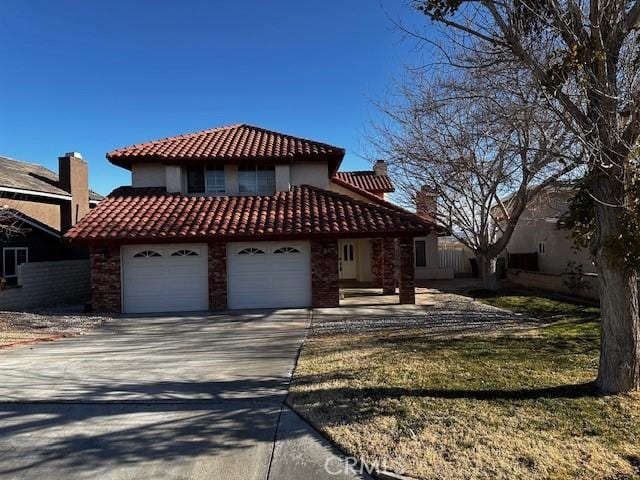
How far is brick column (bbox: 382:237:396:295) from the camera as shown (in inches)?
691

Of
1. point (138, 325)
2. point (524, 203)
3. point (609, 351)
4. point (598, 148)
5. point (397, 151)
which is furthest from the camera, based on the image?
point (397, 151)

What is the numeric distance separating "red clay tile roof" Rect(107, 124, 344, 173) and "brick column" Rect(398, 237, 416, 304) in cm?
418

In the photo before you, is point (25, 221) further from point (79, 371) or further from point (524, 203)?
point (524, 203)

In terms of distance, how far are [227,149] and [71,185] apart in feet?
33.3

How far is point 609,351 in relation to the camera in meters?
5.73

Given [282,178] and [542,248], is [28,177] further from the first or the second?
[542,248]

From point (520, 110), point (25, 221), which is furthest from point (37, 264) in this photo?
point (520, 110)

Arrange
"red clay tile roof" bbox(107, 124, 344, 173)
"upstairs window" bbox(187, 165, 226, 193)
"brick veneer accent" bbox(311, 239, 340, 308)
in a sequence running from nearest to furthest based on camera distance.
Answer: "brick veneer accent" bbox(311, 239, 340, 308), "red clay tile roof" bbox(107, 124, 344, 173), "upstairs window" bbox(187, 165, 226, 193)

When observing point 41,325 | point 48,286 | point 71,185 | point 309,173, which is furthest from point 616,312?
point 71,185

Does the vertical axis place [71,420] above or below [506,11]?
below

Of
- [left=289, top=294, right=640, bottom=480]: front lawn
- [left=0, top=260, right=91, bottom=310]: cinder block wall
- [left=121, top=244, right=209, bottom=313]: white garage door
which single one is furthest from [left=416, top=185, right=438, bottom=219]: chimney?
[left=0, top=260, right=91, bottom=310]: cinder block wall

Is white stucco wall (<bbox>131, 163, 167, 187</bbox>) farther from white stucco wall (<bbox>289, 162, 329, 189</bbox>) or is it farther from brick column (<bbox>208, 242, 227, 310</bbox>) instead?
white stucco wall (<bbox>289, 162, 329, 189</bbox>)

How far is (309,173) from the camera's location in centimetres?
1716

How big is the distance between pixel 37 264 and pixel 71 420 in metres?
13.1
